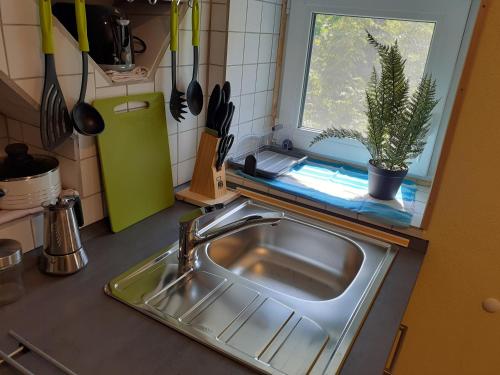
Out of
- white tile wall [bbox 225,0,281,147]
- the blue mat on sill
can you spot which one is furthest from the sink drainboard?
white tile wall [bbox 225,0,281,147]

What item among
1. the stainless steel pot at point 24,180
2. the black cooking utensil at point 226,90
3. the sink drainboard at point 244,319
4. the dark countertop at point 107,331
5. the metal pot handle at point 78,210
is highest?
the black cooking utensil at point 226,90

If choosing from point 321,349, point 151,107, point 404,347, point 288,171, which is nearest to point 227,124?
point 151,107

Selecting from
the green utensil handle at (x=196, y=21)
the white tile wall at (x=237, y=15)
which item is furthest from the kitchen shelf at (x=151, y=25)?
the white tile wall at (x=237, y=15)

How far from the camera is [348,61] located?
152cm

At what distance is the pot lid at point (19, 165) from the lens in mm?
930

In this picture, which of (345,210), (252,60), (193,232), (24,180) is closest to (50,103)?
(24,180)

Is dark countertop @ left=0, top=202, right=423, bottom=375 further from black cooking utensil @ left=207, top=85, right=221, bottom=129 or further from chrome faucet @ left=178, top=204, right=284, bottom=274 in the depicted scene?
black cooking utensil @ left=207, top=85, right=221, bottom=129

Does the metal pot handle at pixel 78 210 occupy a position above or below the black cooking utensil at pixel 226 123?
below

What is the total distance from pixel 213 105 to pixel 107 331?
0.74 metres

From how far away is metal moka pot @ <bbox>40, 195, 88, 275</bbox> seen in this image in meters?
0.88

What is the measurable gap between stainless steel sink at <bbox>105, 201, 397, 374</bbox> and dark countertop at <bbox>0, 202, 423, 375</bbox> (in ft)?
0.08

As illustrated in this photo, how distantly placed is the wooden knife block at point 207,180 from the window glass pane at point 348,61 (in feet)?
1.81

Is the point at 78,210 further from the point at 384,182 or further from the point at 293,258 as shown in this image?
the point at 384,182

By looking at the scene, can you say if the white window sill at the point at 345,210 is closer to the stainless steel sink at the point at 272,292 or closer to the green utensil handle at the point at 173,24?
the stainless steel sink at the point at 272,292
